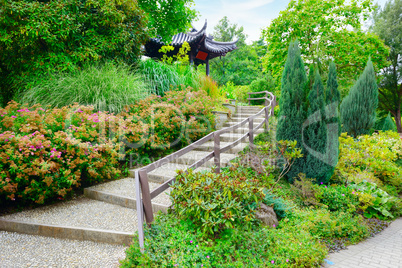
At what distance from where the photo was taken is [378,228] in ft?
13.7

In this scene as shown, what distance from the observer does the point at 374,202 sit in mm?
4527

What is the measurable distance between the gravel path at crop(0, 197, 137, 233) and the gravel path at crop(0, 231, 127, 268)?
0.22 metres

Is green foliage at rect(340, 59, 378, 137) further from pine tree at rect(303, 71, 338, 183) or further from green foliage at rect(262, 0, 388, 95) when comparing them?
pine tree at rect(303, 71, 338, 183)

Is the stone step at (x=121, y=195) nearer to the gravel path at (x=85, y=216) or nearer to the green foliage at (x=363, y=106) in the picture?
the gravel path at (x=85, y=216)

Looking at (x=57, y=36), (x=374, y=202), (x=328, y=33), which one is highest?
(x=328, y=33)

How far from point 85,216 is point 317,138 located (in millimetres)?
4433

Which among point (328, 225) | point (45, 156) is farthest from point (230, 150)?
point (45, 156)

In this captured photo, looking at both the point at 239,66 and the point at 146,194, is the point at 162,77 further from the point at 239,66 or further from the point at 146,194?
the point at 239,66

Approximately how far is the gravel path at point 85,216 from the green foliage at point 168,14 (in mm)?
7509

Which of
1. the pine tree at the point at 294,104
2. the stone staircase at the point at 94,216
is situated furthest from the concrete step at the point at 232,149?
the stone staircase at the point at 94,216

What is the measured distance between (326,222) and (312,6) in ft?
35.8

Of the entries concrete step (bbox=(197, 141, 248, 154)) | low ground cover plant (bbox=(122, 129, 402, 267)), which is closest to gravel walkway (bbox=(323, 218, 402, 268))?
low ground cover plant (bbox=(122, 129, 402, 267))

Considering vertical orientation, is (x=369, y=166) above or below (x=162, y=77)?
below

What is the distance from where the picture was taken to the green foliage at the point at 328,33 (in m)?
10.8
